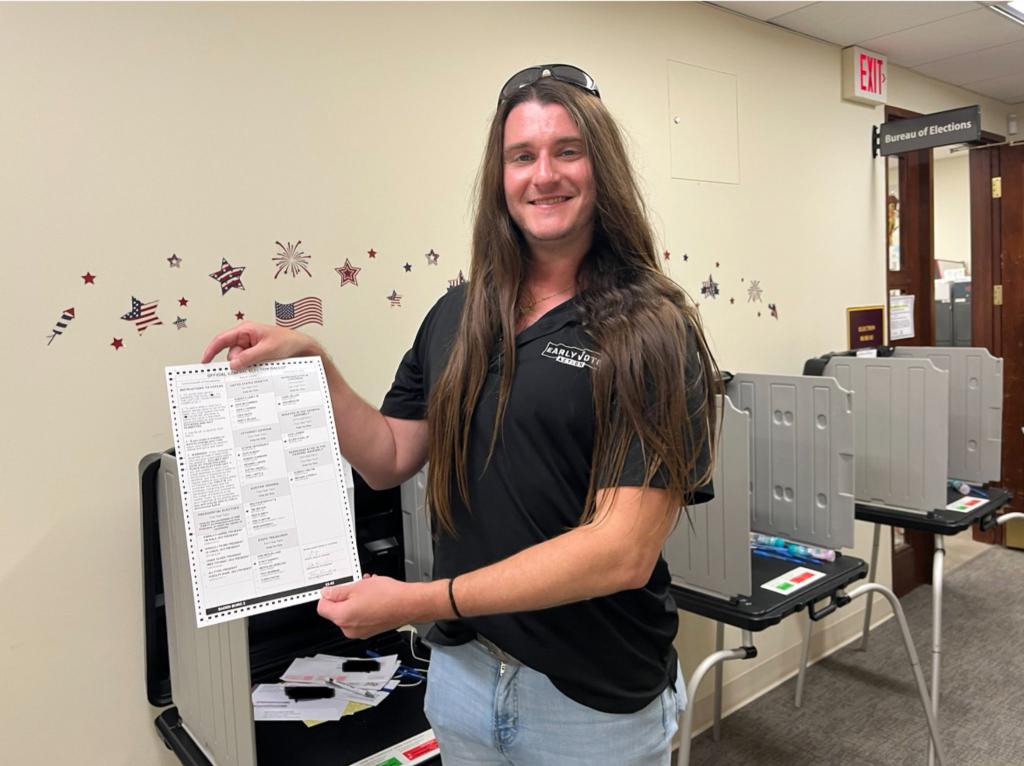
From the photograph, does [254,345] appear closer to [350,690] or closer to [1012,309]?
[350,690]

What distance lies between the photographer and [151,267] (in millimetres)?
1461

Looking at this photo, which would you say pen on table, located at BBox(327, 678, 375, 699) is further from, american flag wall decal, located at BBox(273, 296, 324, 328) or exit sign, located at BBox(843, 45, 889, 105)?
exit sign, located at BBox(843, 45, 889, 105)

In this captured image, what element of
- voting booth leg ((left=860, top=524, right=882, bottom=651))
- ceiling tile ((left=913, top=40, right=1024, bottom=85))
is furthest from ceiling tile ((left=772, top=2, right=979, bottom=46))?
voting booth leg ((left=860, top=524, right=882, bottom=651))

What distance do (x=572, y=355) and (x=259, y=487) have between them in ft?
1.50

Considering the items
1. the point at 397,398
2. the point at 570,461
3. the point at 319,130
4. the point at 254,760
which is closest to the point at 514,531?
the point at 570,461

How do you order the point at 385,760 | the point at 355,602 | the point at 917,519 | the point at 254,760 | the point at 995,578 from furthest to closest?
the point at 995,578, the point at 917,519, the point at 385,760, the point at 254,760, the point at 355,602

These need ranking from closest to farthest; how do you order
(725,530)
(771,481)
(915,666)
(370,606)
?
(370,606) → (725,530) → (915,666) → (771,481)

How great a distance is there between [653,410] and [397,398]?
0.49 meters

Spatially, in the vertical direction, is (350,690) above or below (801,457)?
below

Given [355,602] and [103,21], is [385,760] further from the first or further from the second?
[103,21]

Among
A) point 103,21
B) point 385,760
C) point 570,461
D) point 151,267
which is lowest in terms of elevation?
point 385,760

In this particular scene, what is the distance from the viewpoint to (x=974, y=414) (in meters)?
2.67

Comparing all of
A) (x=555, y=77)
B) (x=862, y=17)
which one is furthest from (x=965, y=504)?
(x=555, y=77)

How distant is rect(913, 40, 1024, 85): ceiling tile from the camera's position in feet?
10.4
